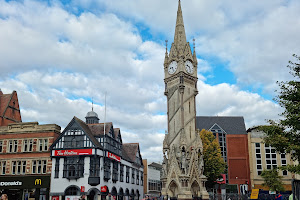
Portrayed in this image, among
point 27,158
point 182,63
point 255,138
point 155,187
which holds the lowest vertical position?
point 155,187

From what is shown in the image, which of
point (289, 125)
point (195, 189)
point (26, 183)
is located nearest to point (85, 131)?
point (26, 183)

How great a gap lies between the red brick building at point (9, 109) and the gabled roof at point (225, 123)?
37070 millimetres

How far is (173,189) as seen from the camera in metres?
43.5

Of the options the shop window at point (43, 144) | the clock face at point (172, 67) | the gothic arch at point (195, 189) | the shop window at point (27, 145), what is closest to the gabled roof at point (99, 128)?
the shop window at point (43, 144)

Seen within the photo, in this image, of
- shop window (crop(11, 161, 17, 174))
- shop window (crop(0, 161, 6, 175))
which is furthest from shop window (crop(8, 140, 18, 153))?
shop window (crop(0, 161, 6, 175))

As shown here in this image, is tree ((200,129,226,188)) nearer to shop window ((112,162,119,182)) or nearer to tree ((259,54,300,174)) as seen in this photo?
shop window ((112,162,119,182))

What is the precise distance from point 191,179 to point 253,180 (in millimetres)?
24319

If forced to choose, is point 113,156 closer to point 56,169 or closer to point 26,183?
point 56,169

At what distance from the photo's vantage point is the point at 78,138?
47188 millimetres

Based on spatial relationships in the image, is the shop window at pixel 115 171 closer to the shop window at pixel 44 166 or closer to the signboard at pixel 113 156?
the signboard at pixel 113 156

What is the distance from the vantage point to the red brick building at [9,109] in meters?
55.6

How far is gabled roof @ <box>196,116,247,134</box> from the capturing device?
6981cm

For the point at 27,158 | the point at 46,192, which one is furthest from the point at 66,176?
the point at 27,158

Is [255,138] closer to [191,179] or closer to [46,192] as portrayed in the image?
[191,179]
